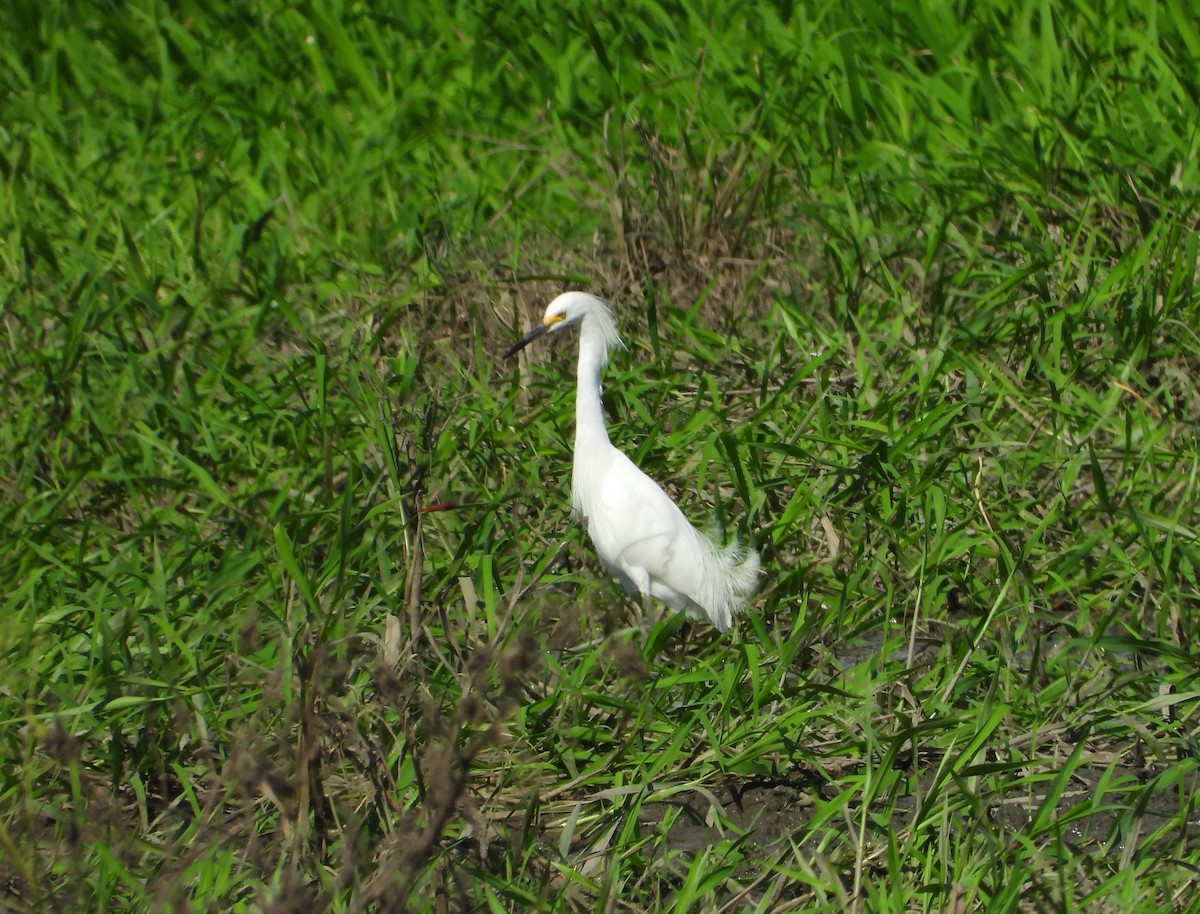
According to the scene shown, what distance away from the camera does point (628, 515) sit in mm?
3621

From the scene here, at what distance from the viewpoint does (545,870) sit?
2434mm

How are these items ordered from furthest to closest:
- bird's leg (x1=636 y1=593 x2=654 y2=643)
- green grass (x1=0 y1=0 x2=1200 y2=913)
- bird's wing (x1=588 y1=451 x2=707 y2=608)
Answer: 1. bird's wing (x1=588 y1=451 x2=707 y2=608)
2. bird's leg (x1=636 y1=593 x2=654 y2=643)
3. green grass (x1=0 y1=0 x2=1200 y2=913)

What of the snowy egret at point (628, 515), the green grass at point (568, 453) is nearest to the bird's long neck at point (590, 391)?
the snowy egret at point (628, 515)

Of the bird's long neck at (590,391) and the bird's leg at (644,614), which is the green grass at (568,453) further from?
the bird's long neck at (590,391)

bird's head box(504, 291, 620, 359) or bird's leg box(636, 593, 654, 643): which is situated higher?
bird's head box(504, 291, 620, 359)

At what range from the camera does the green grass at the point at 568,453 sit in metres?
2.59

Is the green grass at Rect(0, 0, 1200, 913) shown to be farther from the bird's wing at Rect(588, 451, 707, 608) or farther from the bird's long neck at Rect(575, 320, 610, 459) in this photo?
the bird's long neck at Rect(575, 320, 610, 459)

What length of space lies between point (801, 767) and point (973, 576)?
727 millimetres

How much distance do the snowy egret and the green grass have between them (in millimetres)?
92

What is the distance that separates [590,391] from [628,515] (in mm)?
307

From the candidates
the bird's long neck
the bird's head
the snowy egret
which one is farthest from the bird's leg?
the bird's head

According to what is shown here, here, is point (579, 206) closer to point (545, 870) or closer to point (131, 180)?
point (131, 180)

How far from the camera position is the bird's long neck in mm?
3635

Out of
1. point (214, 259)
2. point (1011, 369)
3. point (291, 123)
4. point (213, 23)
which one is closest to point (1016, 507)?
point (1011, 369)
